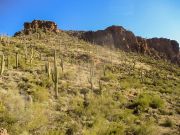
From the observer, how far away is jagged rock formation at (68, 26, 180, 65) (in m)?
67.3

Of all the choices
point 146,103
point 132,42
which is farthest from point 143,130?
point 132,42

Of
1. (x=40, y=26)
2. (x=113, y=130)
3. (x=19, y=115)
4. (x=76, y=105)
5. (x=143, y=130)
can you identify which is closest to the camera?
(x=19, y=115)

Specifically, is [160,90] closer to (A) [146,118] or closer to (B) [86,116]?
(A) [146,118]

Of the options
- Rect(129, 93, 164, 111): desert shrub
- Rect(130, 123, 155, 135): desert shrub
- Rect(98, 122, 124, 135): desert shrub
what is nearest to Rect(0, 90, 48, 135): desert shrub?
Rect(98, 122, 124, 135): desert shrub

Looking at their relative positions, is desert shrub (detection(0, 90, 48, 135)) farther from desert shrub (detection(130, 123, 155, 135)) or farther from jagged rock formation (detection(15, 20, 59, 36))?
jagged rock formation (detection(15, 20, 59, 36))

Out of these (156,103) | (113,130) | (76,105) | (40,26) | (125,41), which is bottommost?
(113,130)

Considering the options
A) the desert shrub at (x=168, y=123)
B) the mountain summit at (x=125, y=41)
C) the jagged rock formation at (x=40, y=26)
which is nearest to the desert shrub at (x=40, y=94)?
the desert shrub at (x=168, y=123)

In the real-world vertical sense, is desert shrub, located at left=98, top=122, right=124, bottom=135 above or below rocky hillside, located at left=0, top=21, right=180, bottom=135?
below

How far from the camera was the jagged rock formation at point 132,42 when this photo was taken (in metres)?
67.3

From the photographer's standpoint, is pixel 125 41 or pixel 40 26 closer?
pixel 40 26

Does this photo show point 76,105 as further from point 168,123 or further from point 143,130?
point 168,123

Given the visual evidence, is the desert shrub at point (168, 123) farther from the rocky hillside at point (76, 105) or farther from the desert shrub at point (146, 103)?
the desert shrub at point (146, 103)

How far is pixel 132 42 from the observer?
6925 centimetres

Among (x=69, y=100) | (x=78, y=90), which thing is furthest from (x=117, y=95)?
(x=69, y=100)
